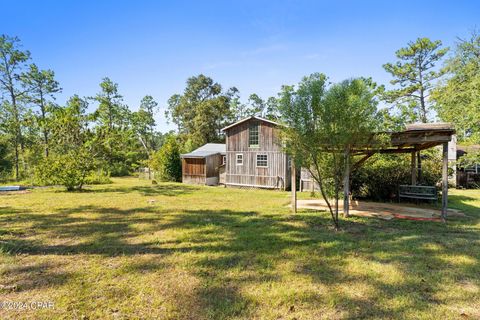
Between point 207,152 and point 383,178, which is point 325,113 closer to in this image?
point 383,178

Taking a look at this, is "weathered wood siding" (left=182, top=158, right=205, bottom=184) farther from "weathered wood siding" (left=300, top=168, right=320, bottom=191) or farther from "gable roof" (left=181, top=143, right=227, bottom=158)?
"weathered wood siding" (left=300, top=168, right=320, bottom=191)

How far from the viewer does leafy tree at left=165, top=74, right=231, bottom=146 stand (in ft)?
109

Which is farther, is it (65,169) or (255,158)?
(255,158)

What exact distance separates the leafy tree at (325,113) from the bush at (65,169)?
537 inches

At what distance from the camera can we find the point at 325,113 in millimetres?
5555

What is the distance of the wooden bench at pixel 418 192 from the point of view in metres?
9.01

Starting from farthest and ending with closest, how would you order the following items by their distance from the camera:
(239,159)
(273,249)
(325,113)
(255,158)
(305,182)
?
(239,159)
(255,158)
(305,182)
(325,113)
(273,249)

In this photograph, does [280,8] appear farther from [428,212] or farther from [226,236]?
[428,212]

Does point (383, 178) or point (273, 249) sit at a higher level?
point (383, 178)

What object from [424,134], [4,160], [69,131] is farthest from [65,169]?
[424,134]

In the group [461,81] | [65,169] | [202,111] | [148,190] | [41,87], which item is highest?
[41,87]

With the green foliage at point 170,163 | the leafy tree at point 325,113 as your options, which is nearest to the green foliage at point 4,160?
the green foliage at point 170,163

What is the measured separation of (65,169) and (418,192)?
17551 mm

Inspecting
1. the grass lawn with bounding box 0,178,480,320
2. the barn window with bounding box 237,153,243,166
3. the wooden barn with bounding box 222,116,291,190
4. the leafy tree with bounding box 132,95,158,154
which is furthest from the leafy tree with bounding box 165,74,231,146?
the grass lawn with bounding box 0,178,480,320
